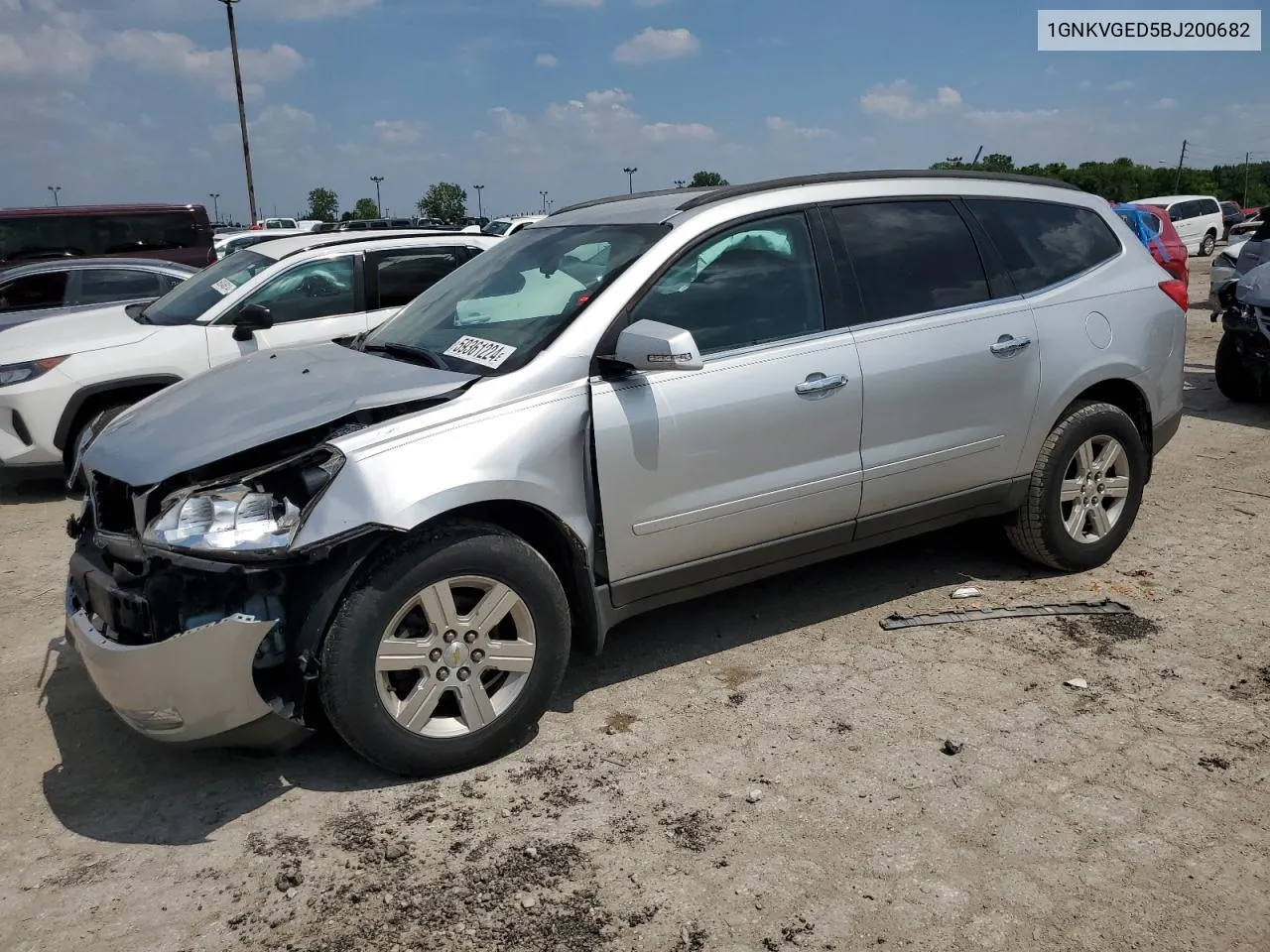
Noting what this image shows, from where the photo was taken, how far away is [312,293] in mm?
7609

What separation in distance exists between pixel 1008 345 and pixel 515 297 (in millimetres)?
2128

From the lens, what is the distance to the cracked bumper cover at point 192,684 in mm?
3064

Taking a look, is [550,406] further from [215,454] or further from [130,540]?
[130,540]

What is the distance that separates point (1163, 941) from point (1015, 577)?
104 inches

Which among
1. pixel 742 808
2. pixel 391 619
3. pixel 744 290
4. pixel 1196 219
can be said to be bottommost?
pixel 742 808

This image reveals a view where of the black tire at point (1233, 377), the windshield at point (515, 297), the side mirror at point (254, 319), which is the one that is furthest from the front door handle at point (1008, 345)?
the black tire at point (1233, 377)

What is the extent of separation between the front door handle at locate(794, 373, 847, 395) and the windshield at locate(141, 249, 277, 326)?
512 cm

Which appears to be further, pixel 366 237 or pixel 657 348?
pixel 366 237

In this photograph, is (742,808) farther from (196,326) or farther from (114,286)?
(114,286)

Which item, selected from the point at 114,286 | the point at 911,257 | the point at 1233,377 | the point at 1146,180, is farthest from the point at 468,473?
the point at 1146,180

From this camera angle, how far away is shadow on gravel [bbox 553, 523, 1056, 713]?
172 inches

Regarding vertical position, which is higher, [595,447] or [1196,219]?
[1196,219]

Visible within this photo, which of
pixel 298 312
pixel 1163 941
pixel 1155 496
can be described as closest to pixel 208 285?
pixel 298 312

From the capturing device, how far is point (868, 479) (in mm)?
4230
